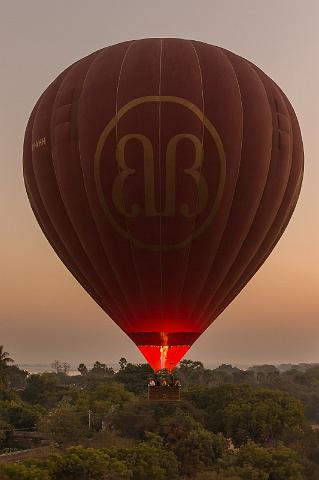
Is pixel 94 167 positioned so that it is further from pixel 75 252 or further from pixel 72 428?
pixel 72 428

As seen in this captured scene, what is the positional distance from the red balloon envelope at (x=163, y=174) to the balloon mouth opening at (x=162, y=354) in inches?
1.4

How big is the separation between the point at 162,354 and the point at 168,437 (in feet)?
99.4

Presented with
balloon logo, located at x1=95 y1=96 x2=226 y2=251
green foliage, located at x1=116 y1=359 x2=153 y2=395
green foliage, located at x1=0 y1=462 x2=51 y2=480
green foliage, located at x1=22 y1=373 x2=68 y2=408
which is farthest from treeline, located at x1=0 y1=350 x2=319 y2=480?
balloon logo, located at x1=95 y1=96 x2=226 y2=251

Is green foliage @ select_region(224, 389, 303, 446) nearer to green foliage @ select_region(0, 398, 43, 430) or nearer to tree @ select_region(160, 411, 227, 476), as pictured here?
tree @ select_region(160, 411, 227, 476)

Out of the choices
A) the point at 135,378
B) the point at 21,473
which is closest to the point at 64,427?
the point at 21,473

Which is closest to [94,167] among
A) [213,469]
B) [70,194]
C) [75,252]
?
[70,194]

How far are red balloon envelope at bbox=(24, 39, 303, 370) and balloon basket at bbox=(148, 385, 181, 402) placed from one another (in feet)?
2.55

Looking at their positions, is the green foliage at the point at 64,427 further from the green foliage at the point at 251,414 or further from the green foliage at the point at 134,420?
the green foliage at the point at 251,414

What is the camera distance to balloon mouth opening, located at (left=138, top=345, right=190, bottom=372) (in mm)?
18406

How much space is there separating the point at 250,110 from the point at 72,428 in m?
36.7

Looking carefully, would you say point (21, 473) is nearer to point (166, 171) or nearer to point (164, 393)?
point (164, 393)

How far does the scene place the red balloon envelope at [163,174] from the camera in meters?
17.3

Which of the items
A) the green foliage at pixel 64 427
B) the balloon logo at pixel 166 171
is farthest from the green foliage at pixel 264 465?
the balloon logo at pixel 166 171

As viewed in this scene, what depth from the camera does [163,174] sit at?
17.1m
